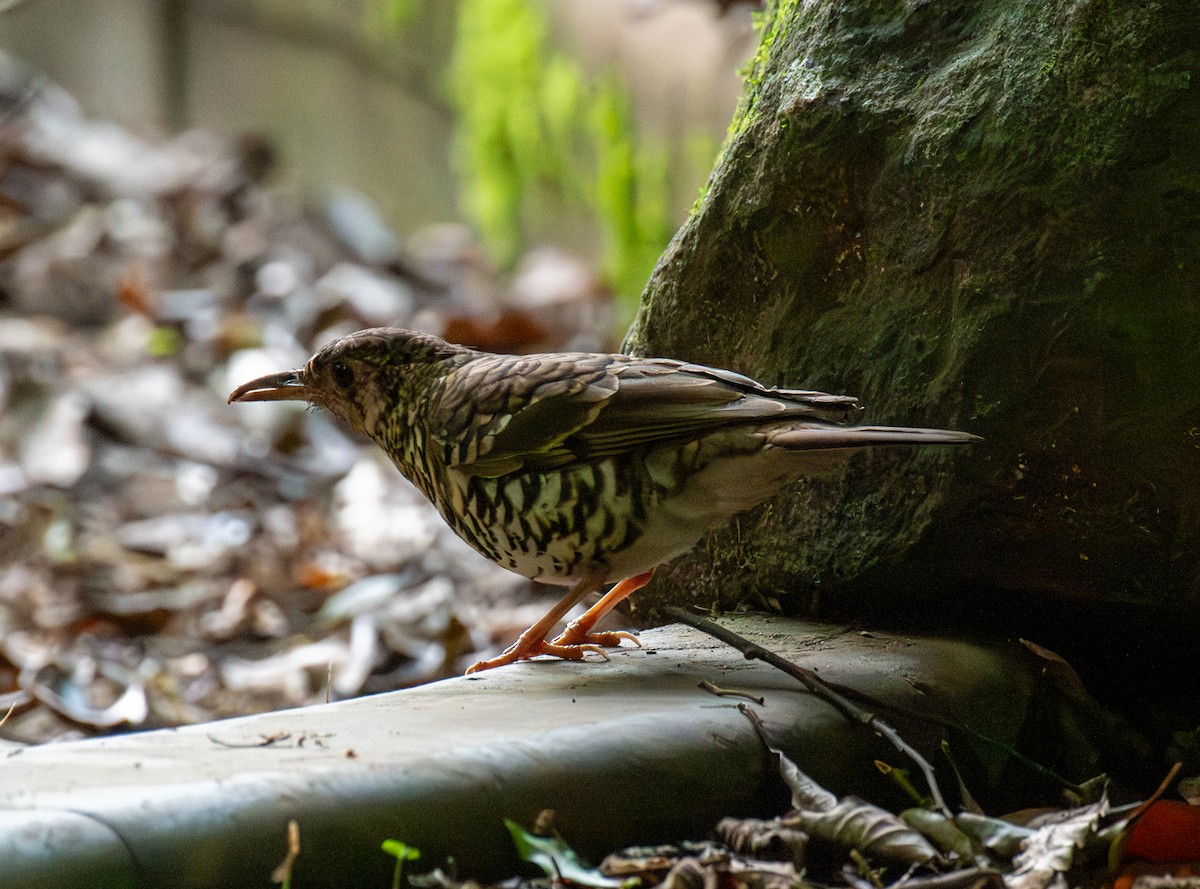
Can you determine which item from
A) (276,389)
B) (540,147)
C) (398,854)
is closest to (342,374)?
(276,389)

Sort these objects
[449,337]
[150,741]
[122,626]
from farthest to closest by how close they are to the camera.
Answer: [449,337], [122,626], [150,741]

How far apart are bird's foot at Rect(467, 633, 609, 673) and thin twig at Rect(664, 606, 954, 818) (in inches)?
12.7

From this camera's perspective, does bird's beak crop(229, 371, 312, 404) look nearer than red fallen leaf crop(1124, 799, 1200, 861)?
No

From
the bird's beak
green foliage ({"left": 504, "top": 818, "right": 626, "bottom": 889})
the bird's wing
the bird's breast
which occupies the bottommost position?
green foliage ({"left": 504, "top": 818, "right": 626, "bottom": 889})

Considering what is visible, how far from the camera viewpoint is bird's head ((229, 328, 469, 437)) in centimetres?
354

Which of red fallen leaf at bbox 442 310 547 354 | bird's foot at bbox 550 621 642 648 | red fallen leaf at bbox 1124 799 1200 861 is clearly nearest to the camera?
red fallen leaf at bbox 1124 799 1200 861

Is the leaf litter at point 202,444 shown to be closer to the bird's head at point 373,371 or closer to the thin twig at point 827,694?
the bird's head at point 373,371

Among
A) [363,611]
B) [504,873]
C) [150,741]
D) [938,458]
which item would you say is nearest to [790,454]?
[938,458]

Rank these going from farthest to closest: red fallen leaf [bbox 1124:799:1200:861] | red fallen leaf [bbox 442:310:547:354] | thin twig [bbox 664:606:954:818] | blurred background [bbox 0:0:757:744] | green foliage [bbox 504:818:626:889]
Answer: red fallen leaf [bbox 442:310:547:354] → blurred background [bbox 0:0:757:744] → thin twig [bbox 664:606:954:818] → red fallen leaf [bbox 1124:799:1200:861] → green foliage [bbox 504:818:626:889]

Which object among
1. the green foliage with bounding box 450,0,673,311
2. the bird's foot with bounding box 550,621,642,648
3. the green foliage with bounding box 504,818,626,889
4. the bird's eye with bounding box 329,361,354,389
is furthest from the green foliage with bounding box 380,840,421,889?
the green foliage with bounding box 450,0,673,311

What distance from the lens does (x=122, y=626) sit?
5340 mm

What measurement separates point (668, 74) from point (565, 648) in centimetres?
493

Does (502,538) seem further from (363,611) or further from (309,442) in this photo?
(309,442)

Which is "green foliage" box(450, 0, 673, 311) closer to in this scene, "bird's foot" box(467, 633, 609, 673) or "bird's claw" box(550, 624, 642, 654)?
"bird's claw" box(550, 624, 642, 654)
